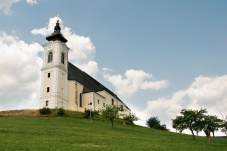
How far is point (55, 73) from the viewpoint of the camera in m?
74.5

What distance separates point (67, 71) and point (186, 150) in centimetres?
5515

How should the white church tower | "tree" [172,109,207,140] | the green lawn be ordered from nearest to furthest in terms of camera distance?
the green lawn < "tree" [172,109,207,140] < the white church tower

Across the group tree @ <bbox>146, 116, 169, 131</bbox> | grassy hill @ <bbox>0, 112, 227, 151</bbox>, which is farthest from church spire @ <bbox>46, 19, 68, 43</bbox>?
grassy hill @ <bbox>0, 112, 227, 151</bbox>

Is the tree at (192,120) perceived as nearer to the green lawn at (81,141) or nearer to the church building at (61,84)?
the green lawn at (81,141)

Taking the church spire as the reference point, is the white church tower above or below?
below

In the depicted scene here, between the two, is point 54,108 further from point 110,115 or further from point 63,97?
point 110,115

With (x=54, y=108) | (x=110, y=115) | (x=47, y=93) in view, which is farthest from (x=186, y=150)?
(x=47, y=93)

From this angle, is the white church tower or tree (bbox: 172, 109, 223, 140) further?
the white church tower

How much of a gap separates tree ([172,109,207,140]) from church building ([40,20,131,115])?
99.3 ft

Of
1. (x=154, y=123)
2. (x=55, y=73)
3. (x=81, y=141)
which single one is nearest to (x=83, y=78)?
(x=55, y=73)

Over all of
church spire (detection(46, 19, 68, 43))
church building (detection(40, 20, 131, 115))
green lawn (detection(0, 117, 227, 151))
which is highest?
church spire (detection(46, 19, 68, 43))

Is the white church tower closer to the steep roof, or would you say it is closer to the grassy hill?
the steep roof

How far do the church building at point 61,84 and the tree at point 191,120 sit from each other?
30254 millimetres

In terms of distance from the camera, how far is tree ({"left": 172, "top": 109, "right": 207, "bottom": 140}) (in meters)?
46.1
